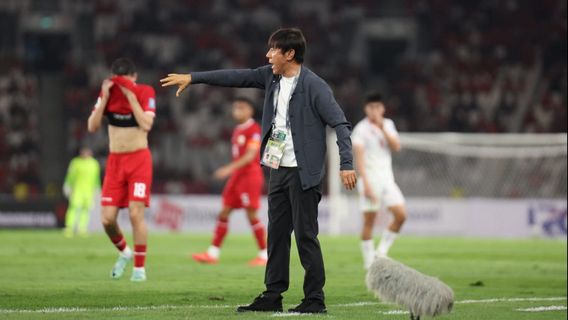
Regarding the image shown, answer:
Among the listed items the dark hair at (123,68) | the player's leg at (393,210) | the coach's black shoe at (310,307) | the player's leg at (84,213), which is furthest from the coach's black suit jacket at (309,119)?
the player's leg at (84,213)

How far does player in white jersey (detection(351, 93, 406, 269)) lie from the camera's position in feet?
51.0

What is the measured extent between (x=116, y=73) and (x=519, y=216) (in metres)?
17.9

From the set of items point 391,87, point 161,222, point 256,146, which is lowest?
point 161,222

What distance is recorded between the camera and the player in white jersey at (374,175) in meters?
15.5

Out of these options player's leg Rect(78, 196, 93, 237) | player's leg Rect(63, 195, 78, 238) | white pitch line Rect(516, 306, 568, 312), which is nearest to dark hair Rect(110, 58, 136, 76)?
white pitch line Rect(516, 306, 568, 312)

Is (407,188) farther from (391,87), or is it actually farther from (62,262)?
(62,262)

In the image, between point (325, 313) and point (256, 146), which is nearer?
point (325, 313)

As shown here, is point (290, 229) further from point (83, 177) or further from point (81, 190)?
point (83, 177)

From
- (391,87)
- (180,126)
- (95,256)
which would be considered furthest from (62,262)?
(391,87)

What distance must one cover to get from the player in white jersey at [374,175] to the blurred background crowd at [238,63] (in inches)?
731

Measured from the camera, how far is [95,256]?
18.1m

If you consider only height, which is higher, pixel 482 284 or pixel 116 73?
pixel 116 73

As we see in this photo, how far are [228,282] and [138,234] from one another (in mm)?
1203

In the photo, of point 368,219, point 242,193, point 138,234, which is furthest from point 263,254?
point 138,234
